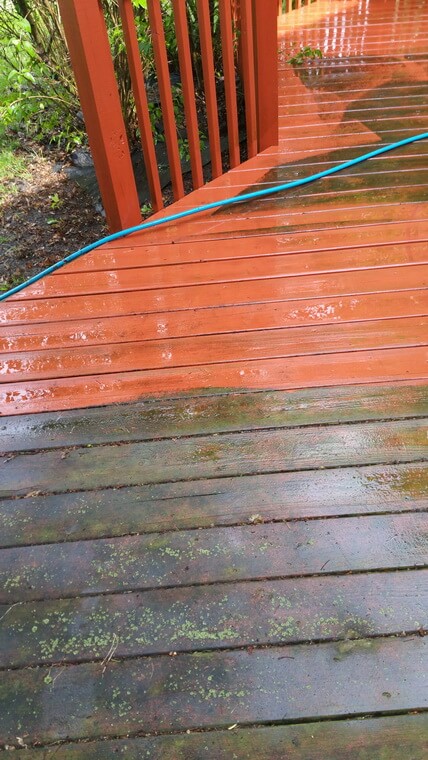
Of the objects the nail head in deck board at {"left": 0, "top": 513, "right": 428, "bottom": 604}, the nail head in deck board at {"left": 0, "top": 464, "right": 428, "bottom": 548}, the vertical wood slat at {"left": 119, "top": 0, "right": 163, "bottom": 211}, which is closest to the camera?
the nail head in deck board at {"left": 0, "top": 513, "right": 428, "bottom": 604}

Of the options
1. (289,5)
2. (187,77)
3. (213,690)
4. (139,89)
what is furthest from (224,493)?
(289,5)

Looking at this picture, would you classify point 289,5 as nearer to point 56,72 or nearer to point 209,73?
point 56,72

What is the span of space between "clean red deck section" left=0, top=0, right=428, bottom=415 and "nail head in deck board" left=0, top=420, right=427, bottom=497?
201 mm

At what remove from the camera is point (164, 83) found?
7.72 feet

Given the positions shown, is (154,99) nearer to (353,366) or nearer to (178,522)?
(353,366)

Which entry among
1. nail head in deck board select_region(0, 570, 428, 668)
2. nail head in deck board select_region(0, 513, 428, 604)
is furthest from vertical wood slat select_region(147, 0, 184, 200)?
nail head in deck board select_region(0, 570, 428, 668)

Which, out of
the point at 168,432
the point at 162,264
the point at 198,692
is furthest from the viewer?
the point at 162,264

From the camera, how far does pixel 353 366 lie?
1.73 m

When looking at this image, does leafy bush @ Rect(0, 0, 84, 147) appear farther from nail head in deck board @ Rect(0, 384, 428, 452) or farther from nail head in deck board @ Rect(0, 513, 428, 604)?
nail head in deck board @ Rect(0, 513, 428, 604)

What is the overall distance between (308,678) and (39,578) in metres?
0.60

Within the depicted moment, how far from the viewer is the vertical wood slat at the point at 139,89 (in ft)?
6.98

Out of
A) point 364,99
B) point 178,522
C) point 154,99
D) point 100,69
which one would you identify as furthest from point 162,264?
point 154,99

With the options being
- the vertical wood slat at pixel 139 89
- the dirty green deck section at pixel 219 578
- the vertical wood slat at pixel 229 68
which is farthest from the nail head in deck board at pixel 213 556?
the vertical wood slat at pixel 229 68

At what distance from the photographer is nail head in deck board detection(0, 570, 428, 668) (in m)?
1.14
